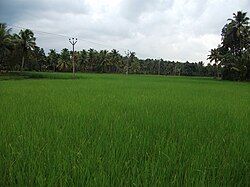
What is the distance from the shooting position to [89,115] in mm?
5965

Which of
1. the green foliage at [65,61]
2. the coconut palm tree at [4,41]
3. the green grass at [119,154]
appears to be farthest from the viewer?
the green foliage at [65,61]

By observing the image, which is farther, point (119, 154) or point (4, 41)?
point (4, 41)

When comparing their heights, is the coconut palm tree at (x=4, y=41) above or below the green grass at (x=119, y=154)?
above

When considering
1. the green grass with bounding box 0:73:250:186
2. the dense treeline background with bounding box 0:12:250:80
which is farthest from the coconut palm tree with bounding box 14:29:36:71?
the green grass with bounding box 0:73:250:186

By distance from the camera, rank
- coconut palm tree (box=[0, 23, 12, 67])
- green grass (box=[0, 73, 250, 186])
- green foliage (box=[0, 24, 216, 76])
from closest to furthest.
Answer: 1. green grass (box=[0, 73, 250, 186])
2. coconut palm tree (box=[0, 23, 12, 67])
3. green foliage (box=[0, 24, 216, 76])

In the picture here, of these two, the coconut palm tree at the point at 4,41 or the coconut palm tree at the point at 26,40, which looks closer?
the coconut palm tree at the point at 4,41

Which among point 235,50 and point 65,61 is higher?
point 235,50

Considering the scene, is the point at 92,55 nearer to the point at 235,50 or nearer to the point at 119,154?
the point at 235,50

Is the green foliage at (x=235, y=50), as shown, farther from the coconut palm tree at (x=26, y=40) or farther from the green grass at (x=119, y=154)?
the green grass at (x=119, y=154)

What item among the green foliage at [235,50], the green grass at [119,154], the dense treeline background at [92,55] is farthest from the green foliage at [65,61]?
the green grass at [119,154]

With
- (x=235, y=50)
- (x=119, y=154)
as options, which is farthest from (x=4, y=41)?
(x=119, y=154)

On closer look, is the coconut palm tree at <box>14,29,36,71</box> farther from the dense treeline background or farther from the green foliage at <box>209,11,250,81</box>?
the green foliage at <box>209,11,250,81</box>

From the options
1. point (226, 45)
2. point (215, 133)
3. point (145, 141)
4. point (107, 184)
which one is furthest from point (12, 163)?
point (226, 45)

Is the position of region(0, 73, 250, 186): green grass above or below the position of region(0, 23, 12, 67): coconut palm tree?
below
